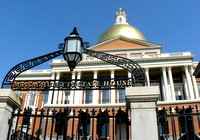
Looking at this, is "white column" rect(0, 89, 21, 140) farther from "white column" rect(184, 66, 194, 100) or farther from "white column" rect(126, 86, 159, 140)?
"white column" rect(184, 66, 194, 100)

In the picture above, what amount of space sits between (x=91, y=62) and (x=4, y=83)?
113 ft

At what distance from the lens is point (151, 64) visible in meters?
38.7

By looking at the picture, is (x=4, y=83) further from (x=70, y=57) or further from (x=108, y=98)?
(x=108, y=98)

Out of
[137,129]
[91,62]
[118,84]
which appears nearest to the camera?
[137,129]

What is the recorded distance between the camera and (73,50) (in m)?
5.16

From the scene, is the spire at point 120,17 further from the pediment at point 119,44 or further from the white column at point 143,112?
the white column at point 143,112

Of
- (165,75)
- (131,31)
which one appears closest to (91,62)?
(165,75)

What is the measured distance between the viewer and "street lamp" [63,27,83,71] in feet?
16.9

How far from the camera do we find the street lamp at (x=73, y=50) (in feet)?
16.9

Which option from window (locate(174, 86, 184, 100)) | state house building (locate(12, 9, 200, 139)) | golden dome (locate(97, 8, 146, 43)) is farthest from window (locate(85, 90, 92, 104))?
golden dome (locate(97, 8, 146, 43))

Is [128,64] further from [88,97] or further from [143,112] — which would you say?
[88,97]

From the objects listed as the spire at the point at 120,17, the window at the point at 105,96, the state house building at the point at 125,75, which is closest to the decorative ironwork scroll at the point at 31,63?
the state house building at the point at 125,75

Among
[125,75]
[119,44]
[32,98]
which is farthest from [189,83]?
[32,98]

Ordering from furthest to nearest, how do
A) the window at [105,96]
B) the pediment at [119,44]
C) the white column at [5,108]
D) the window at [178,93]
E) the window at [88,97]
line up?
the pediment at [119,44]
the window at [178,93]
the window at [88,97]
the window at [105,96]
the white column at [5,108]
